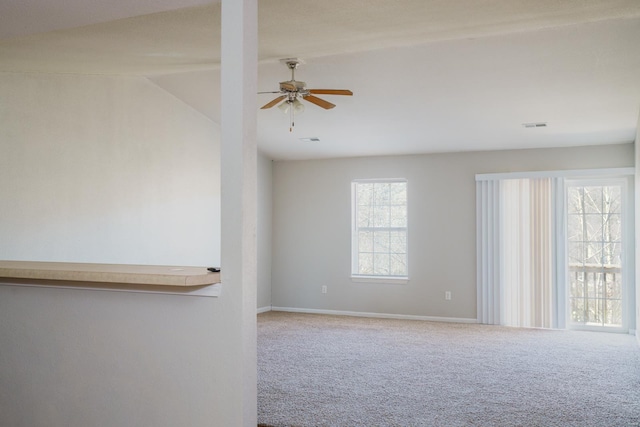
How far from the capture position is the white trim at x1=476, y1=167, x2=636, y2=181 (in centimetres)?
677

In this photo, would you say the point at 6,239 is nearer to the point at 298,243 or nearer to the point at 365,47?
the point at 365,47

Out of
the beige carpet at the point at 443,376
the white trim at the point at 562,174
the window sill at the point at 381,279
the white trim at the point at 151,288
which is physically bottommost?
the beige carpet at the point at 443,376

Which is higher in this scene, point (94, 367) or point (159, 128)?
point (159, 128)

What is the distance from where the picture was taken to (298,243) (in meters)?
8.52

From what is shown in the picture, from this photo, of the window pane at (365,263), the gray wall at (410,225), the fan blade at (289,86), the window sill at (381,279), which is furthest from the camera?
the window pane at (365,263)

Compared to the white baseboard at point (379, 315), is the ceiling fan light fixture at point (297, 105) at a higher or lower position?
higher

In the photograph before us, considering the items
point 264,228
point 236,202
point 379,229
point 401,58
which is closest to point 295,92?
point 401,58

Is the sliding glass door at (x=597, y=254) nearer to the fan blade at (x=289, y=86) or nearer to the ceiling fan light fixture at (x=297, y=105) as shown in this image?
the ceiling fan light fixture at (x=297, y=105)

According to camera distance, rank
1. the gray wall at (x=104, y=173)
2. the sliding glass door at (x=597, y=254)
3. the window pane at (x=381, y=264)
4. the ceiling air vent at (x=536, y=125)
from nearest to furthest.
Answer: the gray wall at (x=104, y=173) → the ceiling air vent at (x=536, y=125) → the sliding glass door at (x=597, y=254) → the window pane at (x=381, y=264)

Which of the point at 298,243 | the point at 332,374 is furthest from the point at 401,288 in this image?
the point at 332,374

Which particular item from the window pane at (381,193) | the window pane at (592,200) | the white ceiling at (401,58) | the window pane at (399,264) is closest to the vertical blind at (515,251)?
the window pane at (592,200)

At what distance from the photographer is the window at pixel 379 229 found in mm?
8055

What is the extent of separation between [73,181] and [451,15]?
351cm

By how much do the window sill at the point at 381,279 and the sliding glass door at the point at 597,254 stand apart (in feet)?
7.04
